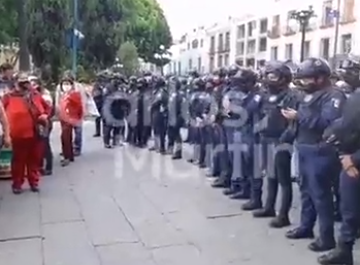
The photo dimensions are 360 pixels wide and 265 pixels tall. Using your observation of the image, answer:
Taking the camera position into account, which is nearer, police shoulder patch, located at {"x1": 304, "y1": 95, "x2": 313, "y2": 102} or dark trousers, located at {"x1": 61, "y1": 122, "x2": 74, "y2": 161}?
police shoulder patch, located at {"x1": 304, "y1": 95, "x2": 313, "y2": 102}

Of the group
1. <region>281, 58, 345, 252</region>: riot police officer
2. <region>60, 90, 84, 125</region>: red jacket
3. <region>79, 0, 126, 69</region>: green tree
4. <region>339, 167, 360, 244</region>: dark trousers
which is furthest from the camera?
<region>79, 0, 126, 69</region>: green tree

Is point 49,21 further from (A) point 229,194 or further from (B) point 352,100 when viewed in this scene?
(B) point 352,100

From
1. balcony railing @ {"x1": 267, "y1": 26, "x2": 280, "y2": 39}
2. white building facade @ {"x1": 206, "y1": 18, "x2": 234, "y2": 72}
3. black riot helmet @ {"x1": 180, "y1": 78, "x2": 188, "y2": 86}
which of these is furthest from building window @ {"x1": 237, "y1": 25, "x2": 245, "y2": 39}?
black riot helmet @ {"x1": 180, "y1": 78, "x2": 188, "y2": 86}

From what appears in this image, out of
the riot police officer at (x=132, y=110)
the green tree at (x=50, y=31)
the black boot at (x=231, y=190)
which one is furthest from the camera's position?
the green tree at (x=50, y=31)

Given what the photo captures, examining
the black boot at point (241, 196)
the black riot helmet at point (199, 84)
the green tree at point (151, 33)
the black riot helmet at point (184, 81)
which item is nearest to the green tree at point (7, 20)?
the black riot helmet at point (184, 81)

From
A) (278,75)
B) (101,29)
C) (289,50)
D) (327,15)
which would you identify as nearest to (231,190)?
(278,75)

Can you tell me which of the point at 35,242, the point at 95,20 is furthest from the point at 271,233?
the point at 95,20

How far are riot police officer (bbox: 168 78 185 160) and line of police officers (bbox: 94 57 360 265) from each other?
43 cm

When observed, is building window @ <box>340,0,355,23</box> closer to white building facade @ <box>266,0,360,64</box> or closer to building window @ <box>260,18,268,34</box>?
white building facade @ <box>266,0,360,64</box>

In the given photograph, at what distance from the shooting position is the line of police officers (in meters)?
5.03

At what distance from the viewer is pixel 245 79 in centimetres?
719

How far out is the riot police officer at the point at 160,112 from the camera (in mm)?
11203

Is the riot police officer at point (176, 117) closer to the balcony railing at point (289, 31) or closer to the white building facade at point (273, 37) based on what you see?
the white building facade at point (273, 37)

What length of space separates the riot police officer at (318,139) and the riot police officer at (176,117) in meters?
5.06
